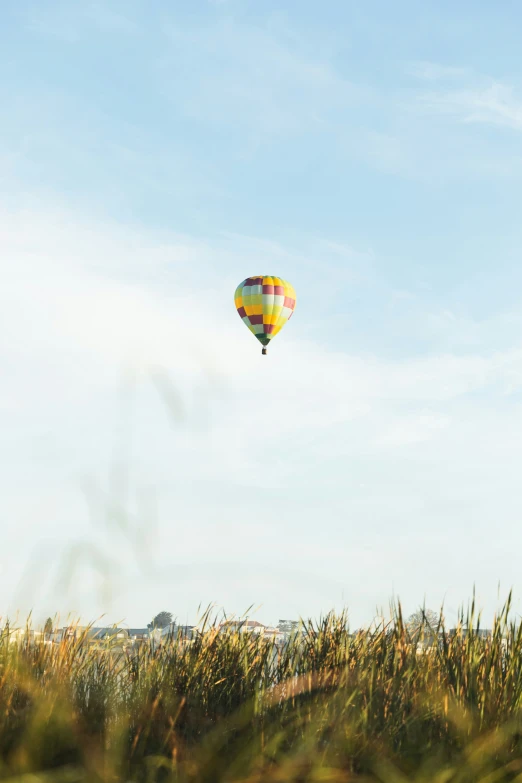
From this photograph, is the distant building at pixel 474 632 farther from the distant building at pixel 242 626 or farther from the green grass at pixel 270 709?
the distant building at pixel 242 626

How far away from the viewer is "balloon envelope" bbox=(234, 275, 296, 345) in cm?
3269

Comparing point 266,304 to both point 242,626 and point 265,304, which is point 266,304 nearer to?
point 265,304

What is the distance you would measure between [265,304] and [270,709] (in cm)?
2512

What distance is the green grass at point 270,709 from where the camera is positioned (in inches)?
255

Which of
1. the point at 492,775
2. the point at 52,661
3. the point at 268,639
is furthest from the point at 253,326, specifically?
the point at 492,775

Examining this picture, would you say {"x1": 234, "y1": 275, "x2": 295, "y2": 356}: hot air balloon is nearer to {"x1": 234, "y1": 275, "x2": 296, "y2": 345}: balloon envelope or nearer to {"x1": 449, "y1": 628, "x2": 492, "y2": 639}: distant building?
{"x1": 234, "y1": 275, "x2": 296, "y2": 345}: balloon envelope

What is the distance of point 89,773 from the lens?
5934mm

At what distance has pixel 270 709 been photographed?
8500mm

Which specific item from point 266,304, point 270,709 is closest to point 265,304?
point 266,304

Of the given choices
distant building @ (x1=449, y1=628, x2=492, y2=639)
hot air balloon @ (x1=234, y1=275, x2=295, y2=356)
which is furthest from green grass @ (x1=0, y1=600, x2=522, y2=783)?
hot air balloon @ (x1=234, y1=275, x2=295, y2=356)

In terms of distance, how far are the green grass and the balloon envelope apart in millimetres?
22787

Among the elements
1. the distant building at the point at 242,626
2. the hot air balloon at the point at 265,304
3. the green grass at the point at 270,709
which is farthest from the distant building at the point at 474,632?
the hot air balloon at the point at 265,304

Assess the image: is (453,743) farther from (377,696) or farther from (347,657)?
(347,657)

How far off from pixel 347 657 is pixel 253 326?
81.2 feet
